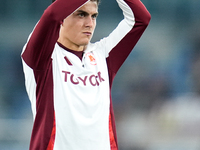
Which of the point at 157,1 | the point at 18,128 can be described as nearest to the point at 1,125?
the point at 18,128

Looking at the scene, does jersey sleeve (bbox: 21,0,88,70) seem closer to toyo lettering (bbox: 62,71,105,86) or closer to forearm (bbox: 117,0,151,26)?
toyo lettering (bbox: 62,71,105,86)

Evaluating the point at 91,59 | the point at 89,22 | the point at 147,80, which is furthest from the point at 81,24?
the point at 147,80

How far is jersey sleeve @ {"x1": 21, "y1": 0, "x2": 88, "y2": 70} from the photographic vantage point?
51.2 inches

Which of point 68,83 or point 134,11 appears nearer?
point 68,83

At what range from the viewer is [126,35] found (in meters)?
1.57

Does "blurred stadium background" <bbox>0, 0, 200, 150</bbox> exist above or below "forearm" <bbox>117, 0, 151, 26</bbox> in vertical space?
below

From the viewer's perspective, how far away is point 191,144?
3.30 meters

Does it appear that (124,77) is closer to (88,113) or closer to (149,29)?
(149,29)

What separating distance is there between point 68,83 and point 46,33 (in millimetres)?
208

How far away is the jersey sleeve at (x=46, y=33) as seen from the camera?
1.30 m

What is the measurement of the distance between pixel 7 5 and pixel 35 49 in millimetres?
2435

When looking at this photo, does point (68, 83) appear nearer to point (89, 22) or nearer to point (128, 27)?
point (89, 22)

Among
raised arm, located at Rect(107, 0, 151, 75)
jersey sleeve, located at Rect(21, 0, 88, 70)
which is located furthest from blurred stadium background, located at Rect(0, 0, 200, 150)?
jersey sleeve, located at Rect(21, 0, 88, 70)

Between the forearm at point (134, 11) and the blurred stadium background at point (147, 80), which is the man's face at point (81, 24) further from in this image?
the blurred stadium background at point (147, 80)
